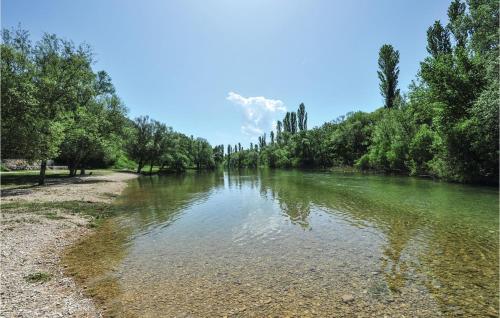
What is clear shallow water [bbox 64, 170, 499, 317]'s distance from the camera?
7.00 meters

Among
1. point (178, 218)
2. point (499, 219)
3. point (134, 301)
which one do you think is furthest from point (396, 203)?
point (134, 301)

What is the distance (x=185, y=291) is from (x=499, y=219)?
17702mm

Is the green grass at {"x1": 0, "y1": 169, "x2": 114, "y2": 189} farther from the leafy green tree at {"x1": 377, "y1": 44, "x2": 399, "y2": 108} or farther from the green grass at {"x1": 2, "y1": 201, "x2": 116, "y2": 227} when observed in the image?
the leafy green tree at {"x1": 377, "y1": 44, "x2": 399, "y2": 108}

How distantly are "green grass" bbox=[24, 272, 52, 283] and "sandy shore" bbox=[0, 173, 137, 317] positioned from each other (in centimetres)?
8

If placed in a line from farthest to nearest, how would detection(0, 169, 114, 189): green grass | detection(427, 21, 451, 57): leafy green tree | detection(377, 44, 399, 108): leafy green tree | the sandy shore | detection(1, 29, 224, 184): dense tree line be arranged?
detection(377, 44, 399, 108): leafy green tree < detection(427, 21, 451, 57): leafy green tree < detection(0, 169, 114, 189): green grass < detection(1, 29, 224, 184): dense tree line < the sandy shore

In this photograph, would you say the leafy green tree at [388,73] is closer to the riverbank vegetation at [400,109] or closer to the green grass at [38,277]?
the riverbank vegetation at [400,109]

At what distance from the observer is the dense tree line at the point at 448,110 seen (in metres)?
22.3

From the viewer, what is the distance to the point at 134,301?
724 centimetres

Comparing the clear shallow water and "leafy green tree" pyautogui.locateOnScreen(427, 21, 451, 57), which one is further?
"leafy green tree" pyautogui.locateOnScreen(427, 21, 451, 57)

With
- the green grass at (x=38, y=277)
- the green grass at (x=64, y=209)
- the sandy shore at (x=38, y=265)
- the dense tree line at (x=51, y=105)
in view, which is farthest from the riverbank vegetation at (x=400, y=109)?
the green grass at (x=38, y=277)

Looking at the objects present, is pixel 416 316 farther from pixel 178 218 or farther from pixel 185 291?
pixel 178 218

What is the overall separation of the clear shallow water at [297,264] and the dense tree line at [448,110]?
12.7 metres

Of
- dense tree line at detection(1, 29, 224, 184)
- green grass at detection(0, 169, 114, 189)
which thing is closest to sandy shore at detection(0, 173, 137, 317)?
dense tree line at detection(1, 29, 224, 184)

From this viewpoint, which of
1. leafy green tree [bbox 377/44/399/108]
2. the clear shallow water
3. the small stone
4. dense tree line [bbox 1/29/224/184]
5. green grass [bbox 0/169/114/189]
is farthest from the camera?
leafy green tree [bbox 377/44/399/108]
